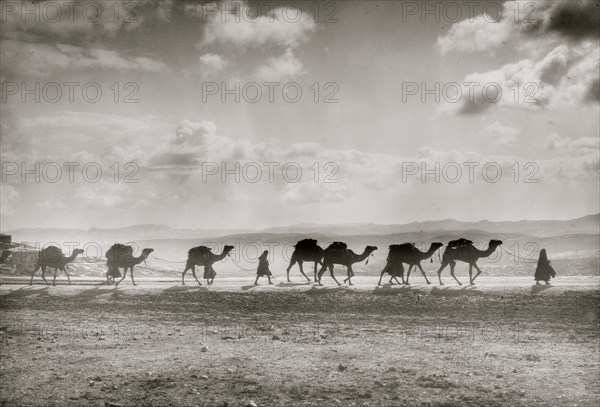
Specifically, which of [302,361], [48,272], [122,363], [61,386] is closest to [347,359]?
[302,361]

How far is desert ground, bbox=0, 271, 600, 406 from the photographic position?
492 inches

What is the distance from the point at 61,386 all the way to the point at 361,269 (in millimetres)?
32630

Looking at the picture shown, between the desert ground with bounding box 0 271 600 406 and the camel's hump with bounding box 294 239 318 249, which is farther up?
the camel's hump with bounding box 294 239 318 249

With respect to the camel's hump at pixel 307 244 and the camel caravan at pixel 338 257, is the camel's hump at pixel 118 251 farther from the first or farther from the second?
the camel's hump at pixel 307 244

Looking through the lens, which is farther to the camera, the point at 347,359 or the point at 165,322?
the point at 165,322

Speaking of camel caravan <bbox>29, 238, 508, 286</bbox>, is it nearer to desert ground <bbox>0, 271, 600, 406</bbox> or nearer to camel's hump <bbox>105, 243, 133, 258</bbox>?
camel's hump <bbox>105, 243, 133, 258</bbox>

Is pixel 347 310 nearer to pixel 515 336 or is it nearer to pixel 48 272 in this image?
pixel 515 336

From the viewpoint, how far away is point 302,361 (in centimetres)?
1438

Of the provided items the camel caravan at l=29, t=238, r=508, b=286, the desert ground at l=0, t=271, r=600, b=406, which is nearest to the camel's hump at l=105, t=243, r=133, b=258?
the camel caravan at l=29, t=238, r=508, b=286

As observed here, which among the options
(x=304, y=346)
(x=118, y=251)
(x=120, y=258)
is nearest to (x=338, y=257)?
(x=304, y=346)

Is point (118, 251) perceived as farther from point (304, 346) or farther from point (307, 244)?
point (304, 346)

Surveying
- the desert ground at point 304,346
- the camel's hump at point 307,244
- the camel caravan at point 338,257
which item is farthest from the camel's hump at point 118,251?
the camel's hump at point 307,244

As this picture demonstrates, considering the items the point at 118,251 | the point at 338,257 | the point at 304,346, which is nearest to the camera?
the point at 304,346

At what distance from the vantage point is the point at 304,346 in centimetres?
1572
